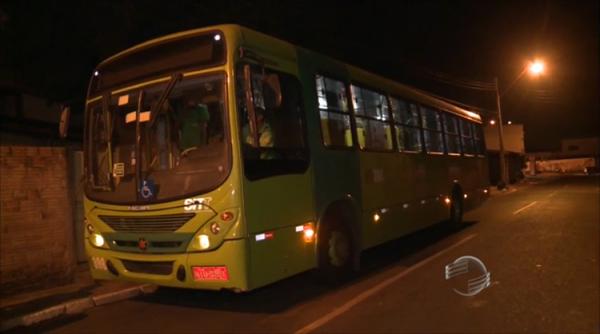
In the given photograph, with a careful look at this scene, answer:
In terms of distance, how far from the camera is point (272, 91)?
20.1 feet

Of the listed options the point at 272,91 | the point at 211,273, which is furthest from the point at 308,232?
the point at 272,91

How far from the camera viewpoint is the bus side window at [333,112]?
24.8 ft

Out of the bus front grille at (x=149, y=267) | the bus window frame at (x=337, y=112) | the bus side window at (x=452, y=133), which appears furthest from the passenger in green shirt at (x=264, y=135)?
the bus side window at (x=452, y=133)

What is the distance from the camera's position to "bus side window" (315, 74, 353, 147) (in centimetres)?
756

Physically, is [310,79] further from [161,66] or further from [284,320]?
[284,320]

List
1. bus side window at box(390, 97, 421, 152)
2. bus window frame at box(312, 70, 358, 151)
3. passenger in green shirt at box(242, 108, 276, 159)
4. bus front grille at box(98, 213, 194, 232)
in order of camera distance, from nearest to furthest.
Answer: bus front grille at box(98, 213, 194, 232) → passenger in green shirt at box(242, 108, 276, 159) → bus window frame at box(312, 70, 358, 151) → bus side window at box(390, 97, 421, 152)

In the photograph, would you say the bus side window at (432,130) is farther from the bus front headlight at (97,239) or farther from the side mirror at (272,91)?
the bus front headlight at (97,239)

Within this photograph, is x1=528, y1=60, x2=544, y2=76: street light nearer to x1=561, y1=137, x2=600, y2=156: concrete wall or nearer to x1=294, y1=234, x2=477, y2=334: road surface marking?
x1=294, y1=234, x2=477, y2=334: road surface marking

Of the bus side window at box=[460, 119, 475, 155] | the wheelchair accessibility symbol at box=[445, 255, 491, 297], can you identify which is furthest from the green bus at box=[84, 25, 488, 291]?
the bus side window at box=[460, 119, 475, 155]

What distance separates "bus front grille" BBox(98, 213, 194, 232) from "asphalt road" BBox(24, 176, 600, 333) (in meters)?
1.12

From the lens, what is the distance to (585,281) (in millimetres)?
7586

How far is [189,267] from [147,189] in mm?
987

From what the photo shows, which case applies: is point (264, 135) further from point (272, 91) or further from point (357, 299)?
point (357, 299)

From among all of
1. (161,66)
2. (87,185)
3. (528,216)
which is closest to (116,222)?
(87,185)
